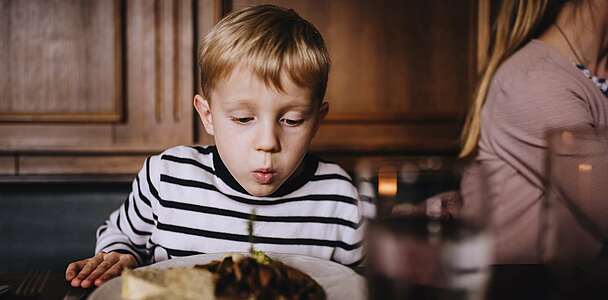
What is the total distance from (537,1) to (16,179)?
1.45m

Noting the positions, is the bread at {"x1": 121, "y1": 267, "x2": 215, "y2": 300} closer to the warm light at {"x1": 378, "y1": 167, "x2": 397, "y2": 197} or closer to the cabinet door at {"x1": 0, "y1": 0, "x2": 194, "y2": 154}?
the warm light at {"x1": 378, "y1": 167, "x2": 397, "y2": 197}

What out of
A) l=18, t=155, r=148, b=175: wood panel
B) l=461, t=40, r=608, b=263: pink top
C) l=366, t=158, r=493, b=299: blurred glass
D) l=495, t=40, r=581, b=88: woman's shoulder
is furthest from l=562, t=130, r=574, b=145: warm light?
l=18, t=155, r=148, b=175: wood panel

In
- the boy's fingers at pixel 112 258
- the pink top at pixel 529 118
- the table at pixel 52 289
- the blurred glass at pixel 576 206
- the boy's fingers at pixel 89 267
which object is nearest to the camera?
the blurred glass at pixel 576 206

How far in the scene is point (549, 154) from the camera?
1.77 feet

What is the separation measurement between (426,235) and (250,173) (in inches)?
23.4

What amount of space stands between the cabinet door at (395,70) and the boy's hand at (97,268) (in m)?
0.83

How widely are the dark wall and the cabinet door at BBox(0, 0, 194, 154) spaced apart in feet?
0.47

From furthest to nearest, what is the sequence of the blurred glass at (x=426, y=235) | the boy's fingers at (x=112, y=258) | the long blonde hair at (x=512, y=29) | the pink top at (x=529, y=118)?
the long blonde hair at (x=512, y=29), the pink top at (x=529, y=118), the boy's fingers at (x=112, y=258), the blurred glass at (x=426, y=235)

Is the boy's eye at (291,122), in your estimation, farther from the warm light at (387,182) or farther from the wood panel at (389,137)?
the wood panel at (389,137)

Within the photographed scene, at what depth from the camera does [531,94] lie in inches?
50.5

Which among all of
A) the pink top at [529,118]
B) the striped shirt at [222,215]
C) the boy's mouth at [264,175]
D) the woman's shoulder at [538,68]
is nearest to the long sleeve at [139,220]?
the striped shirt at [222,215]

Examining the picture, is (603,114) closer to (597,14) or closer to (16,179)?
(597,14)

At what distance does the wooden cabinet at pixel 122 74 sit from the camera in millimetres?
1559

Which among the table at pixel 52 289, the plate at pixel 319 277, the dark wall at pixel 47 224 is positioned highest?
the plate at pixel 319 277
